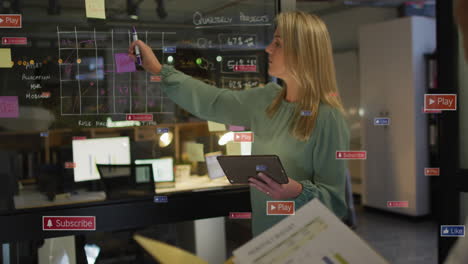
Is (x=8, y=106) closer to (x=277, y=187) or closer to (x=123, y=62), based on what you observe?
(x=123, y=62)

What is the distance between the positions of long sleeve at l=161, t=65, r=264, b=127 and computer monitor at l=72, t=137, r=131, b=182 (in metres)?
0.44

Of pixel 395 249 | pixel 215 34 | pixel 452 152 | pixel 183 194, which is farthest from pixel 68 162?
pixel 395 249

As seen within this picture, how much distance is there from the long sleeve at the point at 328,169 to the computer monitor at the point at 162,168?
3.08 ft

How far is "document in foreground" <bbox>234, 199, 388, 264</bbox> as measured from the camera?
872 millimetres

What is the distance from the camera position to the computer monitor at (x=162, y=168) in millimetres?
2615

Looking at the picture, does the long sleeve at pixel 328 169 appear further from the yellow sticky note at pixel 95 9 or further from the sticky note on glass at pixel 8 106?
the sticky note on glass at pixel 8 106

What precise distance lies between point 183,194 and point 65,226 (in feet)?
2.03

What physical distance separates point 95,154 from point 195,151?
581mm

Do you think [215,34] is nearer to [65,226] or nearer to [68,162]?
[68,162]

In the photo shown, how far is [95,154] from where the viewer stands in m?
2.59

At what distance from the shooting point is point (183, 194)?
8.21ft
